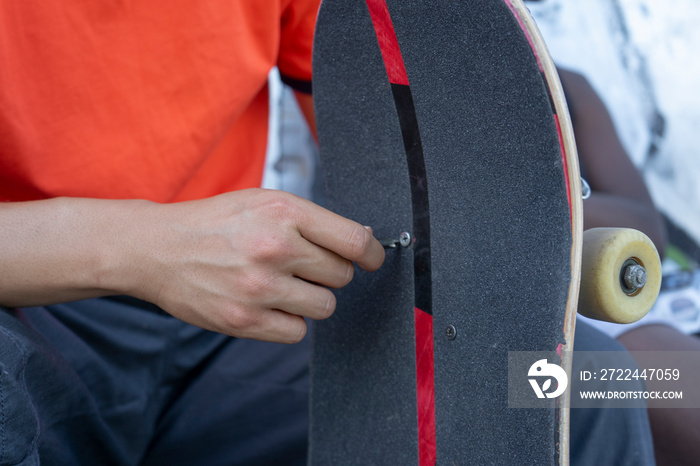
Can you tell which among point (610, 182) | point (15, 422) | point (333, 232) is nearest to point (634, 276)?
point (333, 232)

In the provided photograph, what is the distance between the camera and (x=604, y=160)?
4.85 feet

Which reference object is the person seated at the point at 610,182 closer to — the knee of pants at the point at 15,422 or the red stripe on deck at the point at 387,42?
the red stripe on deck at the point at 387,42

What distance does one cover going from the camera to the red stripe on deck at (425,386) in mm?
568

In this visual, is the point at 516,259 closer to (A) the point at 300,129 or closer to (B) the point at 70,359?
(B) the point at 70,359

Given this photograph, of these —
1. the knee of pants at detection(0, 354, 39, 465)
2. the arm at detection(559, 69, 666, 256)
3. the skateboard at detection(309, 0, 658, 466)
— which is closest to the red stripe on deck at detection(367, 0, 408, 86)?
the skateboard at detection(309, 0, 658, 466)

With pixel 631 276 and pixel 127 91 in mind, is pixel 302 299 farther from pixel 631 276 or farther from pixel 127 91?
pixel 127 91

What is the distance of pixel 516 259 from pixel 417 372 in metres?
0.20

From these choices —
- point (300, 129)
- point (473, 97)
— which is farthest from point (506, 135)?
point (300, 129)

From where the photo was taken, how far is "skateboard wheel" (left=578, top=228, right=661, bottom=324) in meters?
0.46

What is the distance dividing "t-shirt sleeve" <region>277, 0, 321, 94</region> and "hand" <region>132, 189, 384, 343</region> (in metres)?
0.50

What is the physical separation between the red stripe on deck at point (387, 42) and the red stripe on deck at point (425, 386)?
0.27 metres

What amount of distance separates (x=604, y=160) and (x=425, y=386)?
117cm

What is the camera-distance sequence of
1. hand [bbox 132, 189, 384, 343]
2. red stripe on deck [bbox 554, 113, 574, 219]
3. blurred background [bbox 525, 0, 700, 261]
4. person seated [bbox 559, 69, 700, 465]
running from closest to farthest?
red stripe on deck [bbox 554, 113, 574, 219]
hand [bbox 132, 189, 384, 343]
person seated [bbox 559, 69, 700, 465]
blurred background [bbox 525, 0, 700, 261]

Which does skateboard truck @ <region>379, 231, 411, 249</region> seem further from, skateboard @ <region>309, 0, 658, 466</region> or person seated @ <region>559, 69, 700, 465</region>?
person seated @ <region>559, 69, 700, 465</region>
